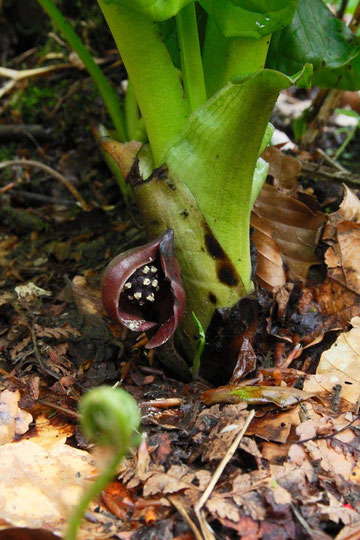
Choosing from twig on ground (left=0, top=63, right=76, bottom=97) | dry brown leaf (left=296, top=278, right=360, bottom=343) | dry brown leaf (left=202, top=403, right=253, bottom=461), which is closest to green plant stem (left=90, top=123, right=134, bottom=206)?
twig on ground (left=0, top=63, right=76, bottom=97)

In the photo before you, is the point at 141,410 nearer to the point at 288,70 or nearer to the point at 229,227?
the point at 229,227

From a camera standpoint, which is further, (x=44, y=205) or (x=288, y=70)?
(x=44, y=205)

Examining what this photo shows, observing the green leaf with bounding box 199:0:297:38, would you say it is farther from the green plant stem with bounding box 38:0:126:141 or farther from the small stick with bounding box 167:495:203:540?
the small stick with bounding box 167:495:203:540

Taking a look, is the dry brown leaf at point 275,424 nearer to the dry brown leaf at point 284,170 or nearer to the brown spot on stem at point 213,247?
the brown spot on stem at point 213,247

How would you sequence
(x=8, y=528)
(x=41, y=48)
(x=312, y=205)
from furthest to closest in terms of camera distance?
1. (x=41, y=48)
2. (x=312, y=205)
3. (x=8, y=528)

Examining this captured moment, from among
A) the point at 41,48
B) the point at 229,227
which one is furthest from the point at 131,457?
the point at 41,48

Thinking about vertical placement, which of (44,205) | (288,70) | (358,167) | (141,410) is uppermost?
(288,70)
